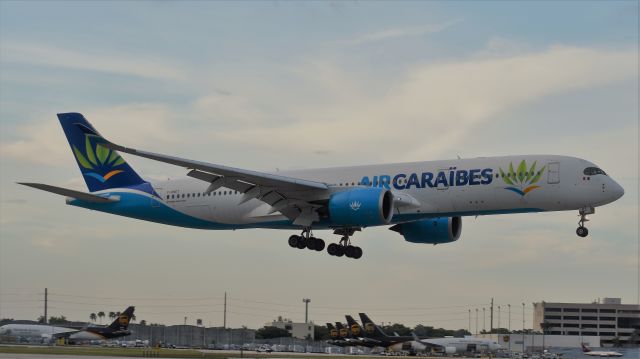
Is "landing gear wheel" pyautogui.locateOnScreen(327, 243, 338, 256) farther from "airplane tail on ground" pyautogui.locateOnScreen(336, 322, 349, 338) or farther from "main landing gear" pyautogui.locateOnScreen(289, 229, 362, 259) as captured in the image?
"airplane tail on ground" pyautogui.locateOnScreen(336, 322, 349, 338)

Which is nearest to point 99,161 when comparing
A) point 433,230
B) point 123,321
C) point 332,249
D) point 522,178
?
point 332,249

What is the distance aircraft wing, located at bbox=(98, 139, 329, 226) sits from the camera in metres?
47.3

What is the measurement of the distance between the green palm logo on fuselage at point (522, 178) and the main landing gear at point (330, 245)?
10.9 m

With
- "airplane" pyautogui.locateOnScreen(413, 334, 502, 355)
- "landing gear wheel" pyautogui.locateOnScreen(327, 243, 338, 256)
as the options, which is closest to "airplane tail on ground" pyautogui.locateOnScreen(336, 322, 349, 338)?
"airplane" pyautogui.locateOnScreen(413, 334, 502, 355)

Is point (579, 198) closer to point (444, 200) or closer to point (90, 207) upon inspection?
point (444, 200)

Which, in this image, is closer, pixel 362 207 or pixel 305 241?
pixel 362 207

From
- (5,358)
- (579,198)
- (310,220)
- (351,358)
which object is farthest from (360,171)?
(351,358)

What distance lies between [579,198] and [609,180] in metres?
1.86

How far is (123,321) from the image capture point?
105125 mm

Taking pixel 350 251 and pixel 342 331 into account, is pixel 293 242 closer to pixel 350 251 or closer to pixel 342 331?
pixel 350 251

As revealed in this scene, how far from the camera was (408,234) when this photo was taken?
2267 inches

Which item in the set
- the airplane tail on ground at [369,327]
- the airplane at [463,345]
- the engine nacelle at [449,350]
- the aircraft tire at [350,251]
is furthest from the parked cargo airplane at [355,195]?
the airplane at [463,345]

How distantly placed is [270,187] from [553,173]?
15174 millimetres

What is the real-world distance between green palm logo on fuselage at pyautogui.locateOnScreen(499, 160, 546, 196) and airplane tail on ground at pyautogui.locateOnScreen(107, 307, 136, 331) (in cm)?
6618
